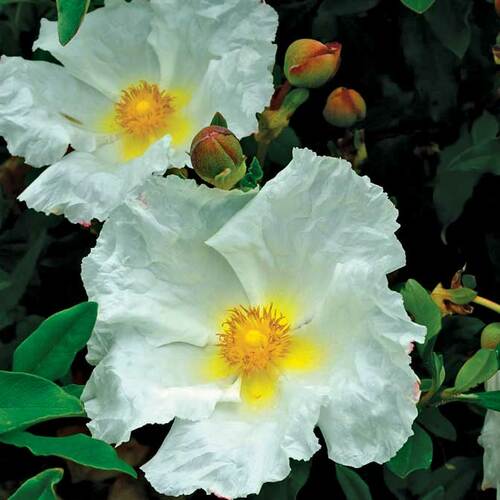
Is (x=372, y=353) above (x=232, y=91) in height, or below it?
below

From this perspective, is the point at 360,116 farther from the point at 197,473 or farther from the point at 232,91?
the point at 197,473

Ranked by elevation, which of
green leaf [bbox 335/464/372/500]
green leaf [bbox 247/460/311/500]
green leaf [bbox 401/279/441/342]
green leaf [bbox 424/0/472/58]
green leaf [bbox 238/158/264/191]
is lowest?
green leaf [bbox 247/460/311/500]

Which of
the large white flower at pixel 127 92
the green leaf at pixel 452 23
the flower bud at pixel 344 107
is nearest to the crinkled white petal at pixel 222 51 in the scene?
the large white flower at pixel 127 92

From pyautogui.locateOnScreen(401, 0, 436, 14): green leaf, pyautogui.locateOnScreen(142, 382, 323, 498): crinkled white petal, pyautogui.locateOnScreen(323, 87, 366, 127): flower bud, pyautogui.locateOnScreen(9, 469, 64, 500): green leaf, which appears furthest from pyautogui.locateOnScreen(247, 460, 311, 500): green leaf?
pyautogui.locateOnScreen(401, 0, 436, 14): green leaf

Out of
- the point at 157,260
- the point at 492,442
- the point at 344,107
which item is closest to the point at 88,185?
the point at 157,260

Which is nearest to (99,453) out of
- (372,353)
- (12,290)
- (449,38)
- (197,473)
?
(197,473)

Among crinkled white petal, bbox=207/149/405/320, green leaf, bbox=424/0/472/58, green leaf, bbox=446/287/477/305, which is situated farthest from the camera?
green leaf, bbox=424/0/472/58

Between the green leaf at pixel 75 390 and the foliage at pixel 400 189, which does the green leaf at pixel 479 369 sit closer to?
the foliage at pixel 400 189

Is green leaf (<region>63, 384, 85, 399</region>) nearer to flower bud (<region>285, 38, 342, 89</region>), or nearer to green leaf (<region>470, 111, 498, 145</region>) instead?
flower bud (<region>285, 38, 342, 89</region>)

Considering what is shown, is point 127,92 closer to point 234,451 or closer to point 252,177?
point 252,177
